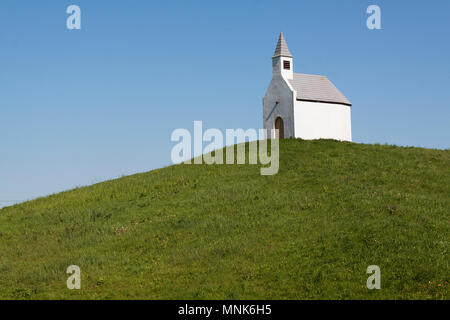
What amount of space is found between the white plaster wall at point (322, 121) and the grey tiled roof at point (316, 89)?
1.66 ft

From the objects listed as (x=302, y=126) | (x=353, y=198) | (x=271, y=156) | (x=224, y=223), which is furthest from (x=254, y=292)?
(x=302, y=126)

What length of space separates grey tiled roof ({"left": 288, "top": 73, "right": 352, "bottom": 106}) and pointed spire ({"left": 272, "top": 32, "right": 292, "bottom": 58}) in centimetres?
228

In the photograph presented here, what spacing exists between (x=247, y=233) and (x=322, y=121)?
24.3 metres

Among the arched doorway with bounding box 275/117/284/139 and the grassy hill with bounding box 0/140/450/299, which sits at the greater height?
the arched doorway with bounding box 275/117/284/139

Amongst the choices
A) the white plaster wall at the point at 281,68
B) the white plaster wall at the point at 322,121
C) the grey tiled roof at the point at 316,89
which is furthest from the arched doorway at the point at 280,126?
the white plaster wall at the point at 281,68

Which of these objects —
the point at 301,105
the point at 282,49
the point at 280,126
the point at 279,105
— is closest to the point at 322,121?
the point at 301,105

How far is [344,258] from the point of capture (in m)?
20.8

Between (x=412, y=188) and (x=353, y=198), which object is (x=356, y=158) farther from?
(x=353, y=198)

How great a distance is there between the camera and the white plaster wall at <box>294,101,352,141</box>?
45.7 meters

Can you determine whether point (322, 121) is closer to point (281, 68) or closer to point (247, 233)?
point (281, 68)

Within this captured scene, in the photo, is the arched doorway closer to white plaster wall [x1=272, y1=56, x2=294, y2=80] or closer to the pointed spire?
white plaster wall [x1=272, y1=56, x2=294, y2=80]

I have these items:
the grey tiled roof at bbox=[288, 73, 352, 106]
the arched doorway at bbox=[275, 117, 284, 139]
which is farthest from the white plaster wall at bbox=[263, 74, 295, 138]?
the grey tiled roof at bbox=[288, 73, 352, 106]

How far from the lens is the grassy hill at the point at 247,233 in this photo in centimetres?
1962
